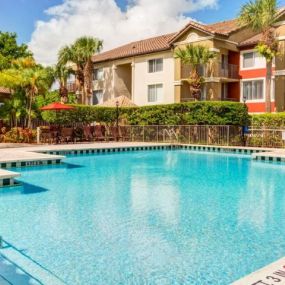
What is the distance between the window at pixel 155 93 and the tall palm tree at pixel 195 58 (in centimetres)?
532

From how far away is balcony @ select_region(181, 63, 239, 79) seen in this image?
30.5 meters

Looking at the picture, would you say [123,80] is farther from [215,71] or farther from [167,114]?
[167,114]

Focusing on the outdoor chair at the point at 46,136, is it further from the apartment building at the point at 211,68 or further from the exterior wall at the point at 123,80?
the exterior wall at the point at 123,80

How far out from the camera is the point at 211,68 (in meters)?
30.6

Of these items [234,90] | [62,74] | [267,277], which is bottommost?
[267,277]

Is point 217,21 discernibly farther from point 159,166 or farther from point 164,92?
point 159,166

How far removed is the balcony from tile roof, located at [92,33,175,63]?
282cm

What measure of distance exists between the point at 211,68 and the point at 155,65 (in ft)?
20.3

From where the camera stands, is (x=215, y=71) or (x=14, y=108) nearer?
(x=14, y=108)

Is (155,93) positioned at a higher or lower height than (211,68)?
lower

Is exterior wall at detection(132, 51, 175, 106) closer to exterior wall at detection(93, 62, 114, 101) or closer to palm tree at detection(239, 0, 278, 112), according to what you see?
exterior wall at detection(93, 62, 114, 101)

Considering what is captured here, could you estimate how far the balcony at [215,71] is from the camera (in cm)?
3053

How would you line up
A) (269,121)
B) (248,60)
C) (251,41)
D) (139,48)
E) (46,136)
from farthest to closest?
(139,48) → (248,60) → (251,41) → (46,136) → (269,121)

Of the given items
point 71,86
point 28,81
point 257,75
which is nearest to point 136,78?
point 71,86
